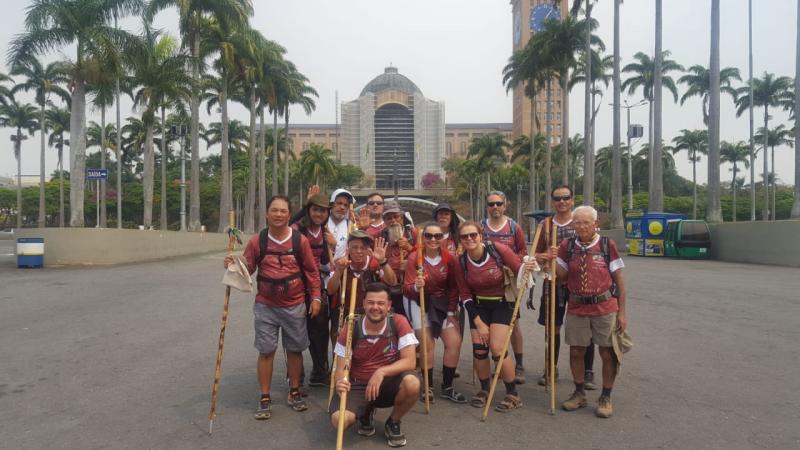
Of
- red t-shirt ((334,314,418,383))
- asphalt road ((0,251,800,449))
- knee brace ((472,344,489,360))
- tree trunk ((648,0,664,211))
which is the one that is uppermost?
tree trunk ((648,0,664,211))

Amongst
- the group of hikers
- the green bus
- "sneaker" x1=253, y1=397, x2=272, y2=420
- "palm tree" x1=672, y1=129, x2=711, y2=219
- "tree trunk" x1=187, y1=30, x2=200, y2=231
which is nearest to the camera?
the group of hikers

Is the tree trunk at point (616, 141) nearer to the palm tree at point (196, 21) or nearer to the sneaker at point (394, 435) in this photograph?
the palm tree at point (196, 21)

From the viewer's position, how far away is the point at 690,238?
82.3 feet

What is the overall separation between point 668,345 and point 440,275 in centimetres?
395

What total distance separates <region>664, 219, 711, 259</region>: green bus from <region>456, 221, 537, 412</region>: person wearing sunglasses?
2291 centimetres

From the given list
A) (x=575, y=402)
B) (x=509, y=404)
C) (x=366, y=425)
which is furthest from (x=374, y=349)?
(x=575, y=402)

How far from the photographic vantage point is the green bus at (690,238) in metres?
24.9

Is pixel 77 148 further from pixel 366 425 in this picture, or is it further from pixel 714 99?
pixel 714 99

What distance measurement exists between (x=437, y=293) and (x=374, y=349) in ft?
3.70

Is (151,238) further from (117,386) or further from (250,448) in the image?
(250,448)

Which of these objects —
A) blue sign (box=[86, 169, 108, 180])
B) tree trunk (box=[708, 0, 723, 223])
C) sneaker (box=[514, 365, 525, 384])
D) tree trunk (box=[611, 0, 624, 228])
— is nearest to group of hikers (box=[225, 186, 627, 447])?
sneaker (box=[514, 365, 525, 384])

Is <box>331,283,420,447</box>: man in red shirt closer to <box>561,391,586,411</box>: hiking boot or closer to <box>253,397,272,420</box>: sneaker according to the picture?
<box>253,397,272,420</box>: sneaker

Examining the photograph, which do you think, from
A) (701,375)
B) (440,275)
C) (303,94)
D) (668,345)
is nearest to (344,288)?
(440,275)

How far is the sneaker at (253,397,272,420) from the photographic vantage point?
478cm
